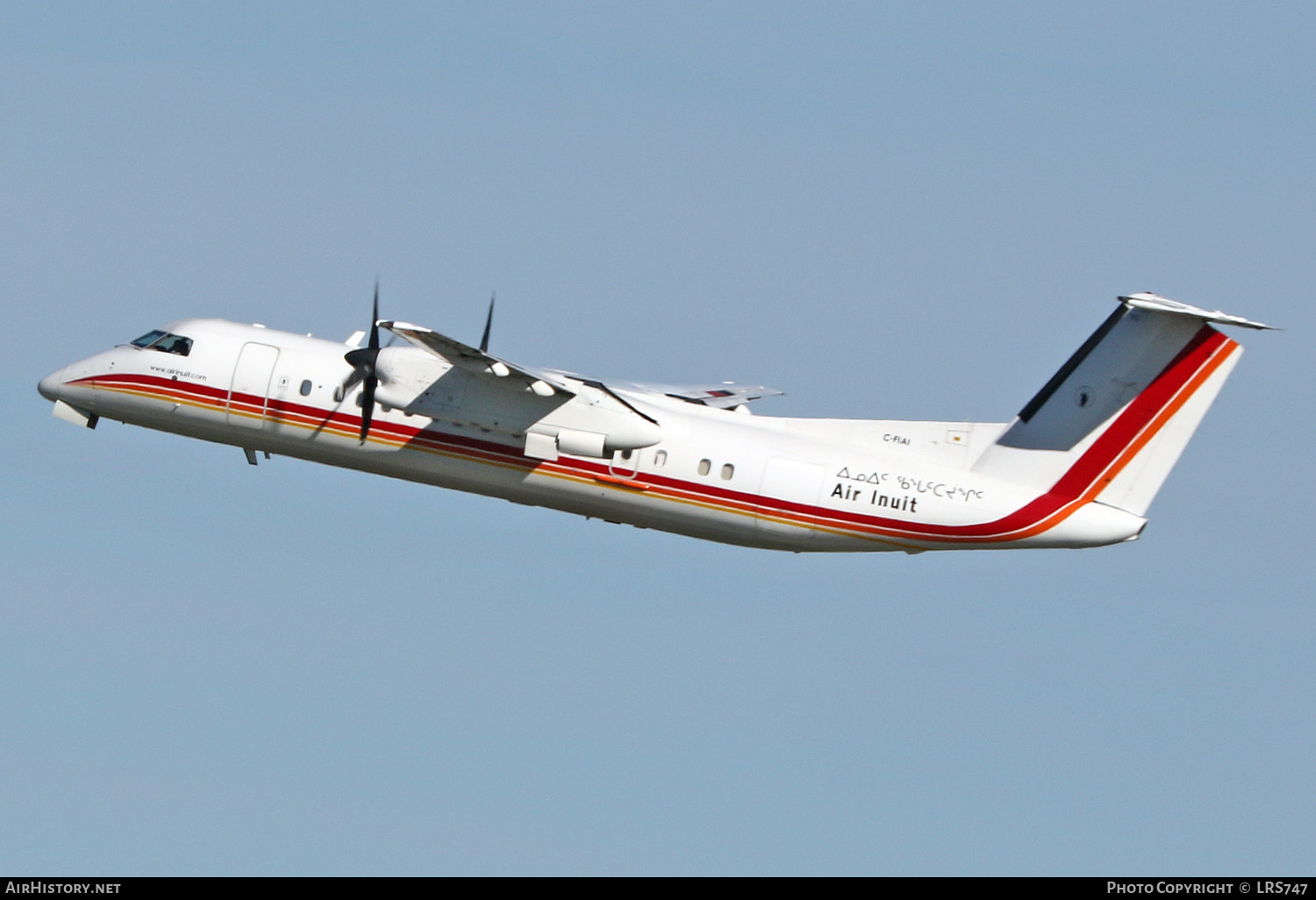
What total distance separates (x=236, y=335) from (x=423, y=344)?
14.2ft

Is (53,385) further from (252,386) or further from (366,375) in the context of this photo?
(366,375)

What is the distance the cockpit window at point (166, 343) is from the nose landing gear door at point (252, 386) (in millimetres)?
1032

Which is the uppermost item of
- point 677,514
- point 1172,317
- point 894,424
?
point 1172,317

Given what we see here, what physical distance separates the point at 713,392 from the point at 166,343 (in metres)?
9.31

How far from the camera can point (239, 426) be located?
93.8 ft

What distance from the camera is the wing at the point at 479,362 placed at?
25266mm

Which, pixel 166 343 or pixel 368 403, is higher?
pixel 166 343

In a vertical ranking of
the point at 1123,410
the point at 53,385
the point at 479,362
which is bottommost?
the point at 53,385

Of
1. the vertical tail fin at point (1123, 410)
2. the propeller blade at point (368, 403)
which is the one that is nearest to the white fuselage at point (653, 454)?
the propeller blade at point (368, 403)

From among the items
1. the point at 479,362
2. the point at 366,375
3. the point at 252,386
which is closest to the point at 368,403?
the point at 366,375

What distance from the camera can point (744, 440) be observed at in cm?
2750

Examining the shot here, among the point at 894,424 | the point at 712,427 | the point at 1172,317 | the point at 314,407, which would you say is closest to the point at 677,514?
the point at 712,427

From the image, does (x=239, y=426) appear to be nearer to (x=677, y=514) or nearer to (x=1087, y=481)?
(x=677, y=514)

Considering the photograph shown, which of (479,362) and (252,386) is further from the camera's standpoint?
(252,386)
